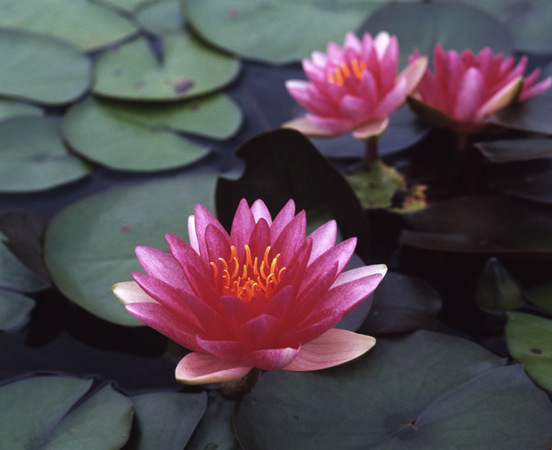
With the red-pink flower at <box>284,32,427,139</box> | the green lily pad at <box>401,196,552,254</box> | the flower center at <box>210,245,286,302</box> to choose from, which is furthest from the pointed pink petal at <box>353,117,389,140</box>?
the flower center at <box>210,245,286,302</box>

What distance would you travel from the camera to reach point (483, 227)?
→ 1610mm

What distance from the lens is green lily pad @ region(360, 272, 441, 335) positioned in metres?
1.37

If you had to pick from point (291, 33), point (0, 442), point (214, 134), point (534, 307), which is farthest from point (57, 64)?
point (534, 307)

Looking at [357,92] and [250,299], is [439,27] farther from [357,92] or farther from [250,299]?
[250,299]

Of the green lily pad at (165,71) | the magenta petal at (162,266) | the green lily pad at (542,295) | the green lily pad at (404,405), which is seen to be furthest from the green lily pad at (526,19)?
the magenta petal at (162,266)

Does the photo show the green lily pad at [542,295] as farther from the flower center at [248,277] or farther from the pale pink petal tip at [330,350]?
the flower center at [248,277]

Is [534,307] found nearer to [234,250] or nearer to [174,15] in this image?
[234,250]

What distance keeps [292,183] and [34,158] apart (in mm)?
1178

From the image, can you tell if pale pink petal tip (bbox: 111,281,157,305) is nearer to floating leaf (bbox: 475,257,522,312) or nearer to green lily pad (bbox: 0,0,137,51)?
floating leaf (bbox: 475,257,522,312)

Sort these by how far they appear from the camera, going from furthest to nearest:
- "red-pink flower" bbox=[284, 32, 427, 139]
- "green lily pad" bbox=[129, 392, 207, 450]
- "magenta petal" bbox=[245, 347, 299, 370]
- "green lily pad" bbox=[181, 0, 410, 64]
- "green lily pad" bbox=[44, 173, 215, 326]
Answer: "green lily pad" bbox=[181, 0, 410, 64], "red-pink flower" bbox=[284, 32, 427, 139], "green lily pad" bbox=[44, 173, 215, 326], "green lily pad" bbox=[129, 392, 207, 450], "magenta petal" bbox=[245, 347, 299, 370]

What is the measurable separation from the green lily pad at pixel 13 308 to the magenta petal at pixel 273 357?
84 cm

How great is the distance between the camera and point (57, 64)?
8.34 ft

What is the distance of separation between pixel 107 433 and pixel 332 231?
0.63m

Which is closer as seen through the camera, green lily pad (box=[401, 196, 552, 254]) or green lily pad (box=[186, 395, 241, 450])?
green lily pad (box=[186, 395, 241, 450])
